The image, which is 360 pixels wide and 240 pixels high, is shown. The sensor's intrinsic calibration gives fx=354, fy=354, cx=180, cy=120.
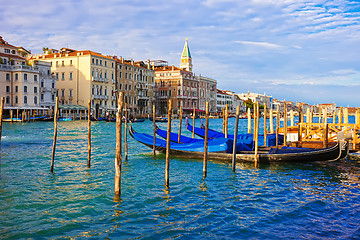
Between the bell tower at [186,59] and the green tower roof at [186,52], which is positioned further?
the green tower roof at [186,52]

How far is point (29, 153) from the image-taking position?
10.8 metres

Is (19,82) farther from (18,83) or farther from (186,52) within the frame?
(186,52)

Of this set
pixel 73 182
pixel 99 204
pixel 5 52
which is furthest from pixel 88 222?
pixel 5 52

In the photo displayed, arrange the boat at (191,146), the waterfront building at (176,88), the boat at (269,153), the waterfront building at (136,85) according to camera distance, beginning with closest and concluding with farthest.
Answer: the boat at (269,153), the boat at (191,146), the waterfront building at (136,85), the waterfront building at (176,88)

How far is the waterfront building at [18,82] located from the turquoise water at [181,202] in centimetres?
2186

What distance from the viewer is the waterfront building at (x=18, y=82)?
2842 cm

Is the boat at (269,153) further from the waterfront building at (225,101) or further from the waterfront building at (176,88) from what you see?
the waterfront building at (225,101)

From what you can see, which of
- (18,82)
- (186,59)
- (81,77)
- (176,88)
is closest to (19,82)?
(18,82)

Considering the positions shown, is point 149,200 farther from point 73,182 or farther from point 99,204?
point 73,182

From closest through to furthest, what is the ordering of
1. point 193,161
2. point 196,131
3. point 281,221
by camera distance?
point 281,221, point 193,161, point 196,131

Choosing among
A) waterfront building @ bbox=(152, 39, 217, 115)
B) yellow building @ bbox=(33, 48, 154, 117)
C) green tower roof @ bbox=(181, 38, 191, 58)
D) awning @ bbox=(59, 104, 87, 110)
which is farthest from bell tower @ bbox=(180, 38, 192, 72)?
awning @ bbox=(59, 104, 87, 110)

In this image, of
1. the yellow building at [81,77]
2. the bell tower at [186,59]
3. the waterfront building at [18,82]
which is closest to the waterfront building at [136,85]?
the yellow building at [81,77]

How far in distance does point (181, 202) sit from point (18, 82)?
27013mm

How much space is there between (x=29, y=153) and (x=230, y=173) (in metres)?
6.41
